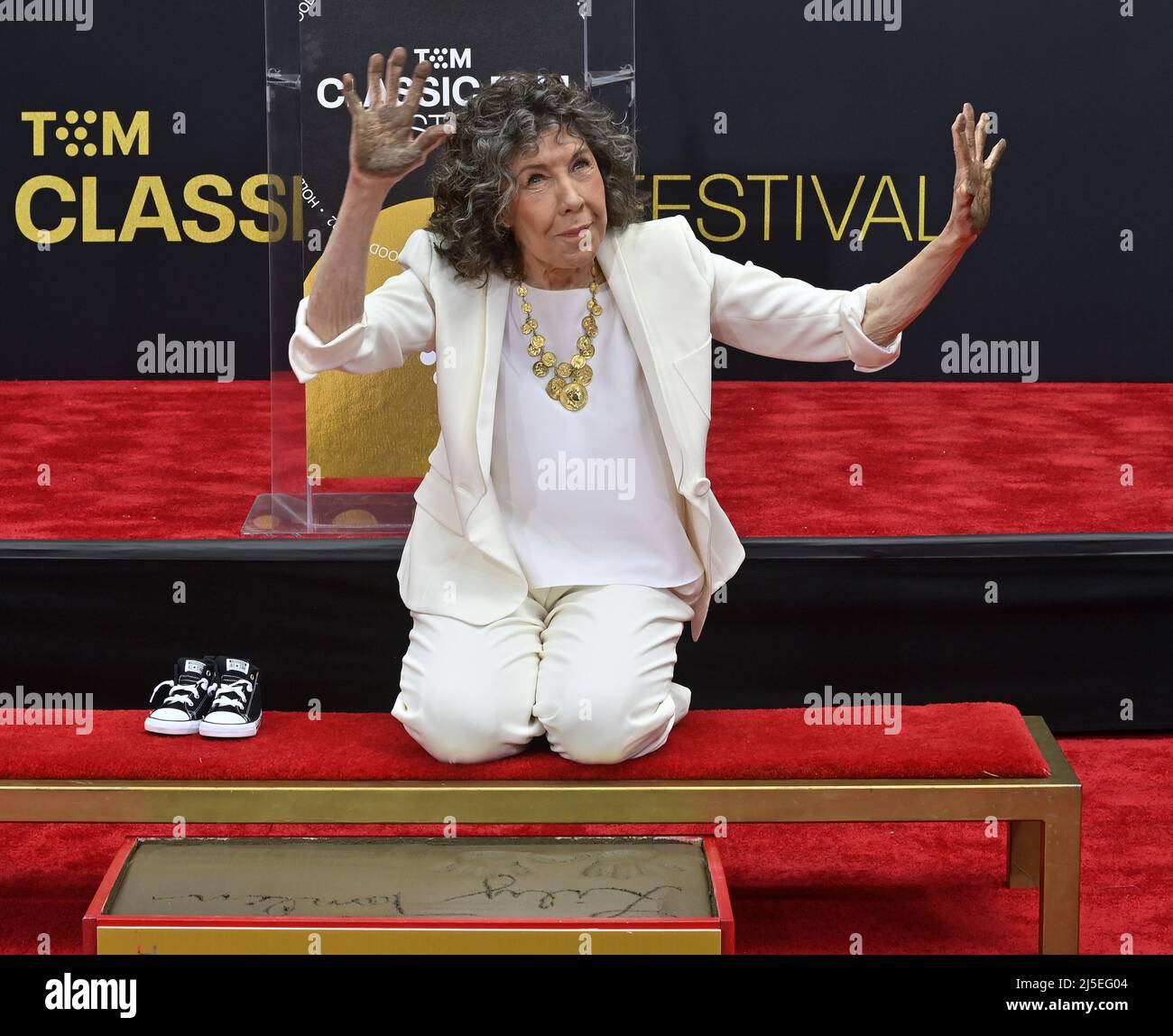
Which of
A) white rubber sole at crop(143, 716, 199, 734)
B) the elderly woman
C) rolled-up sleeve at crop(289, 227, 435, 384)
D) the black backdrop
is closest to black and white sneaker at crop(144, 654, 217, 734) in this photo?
white rubber sole at crop(143, 716, 199, 734)

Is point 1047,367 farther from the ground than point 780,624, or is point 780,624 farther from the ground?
point 1047,367

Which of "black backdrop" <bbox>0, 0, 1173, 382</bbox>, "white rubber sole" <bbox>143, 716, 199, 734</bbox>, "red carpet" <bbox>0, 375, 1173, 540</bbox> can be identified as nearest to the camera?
"white rubber sole" <bbox>143, 716, 199, 734</bbox>

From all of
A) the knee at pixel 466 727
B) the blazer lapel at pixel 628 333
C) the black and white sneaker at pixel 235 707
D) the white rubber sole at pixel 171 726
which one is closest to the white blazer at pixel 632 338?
the blazer lapel at pixel 628 333

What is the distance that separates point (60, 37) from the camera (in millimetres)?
5641

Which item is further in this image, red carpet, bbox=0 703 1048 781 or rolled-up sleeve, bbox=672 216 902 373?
rolled-up sleeve, bbox=672 216 902 373

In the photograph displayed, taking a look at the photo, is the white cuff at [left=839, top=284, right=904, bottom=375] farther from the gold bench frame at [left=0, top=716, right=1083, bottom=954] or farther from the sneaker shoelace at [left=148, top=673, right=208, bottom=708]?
the sneaker shoelace at [left=148, top=673, right=208, bottom=708]

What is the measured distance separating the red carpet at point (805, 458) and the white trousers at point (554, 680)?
38.9 inches

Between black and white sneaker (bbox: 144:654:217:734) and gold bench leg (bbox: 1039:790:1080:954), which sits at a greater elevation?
black and white sneaker (bbox: 144:654:217:734)

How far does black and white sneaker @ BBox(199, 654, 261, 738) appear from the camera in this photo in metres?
2.61

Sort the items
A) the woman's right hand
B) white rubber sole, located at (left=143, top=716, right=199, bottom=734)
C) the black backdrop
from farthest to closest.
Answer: the black backdrop, white rubber sole, located at (left=143, top=716, right=199, bottom=734), the woman's right hand

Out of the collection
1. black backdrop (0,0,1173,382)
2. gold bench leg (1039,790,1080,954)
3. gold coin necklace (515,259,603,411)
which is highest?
black backdrop (0,0,1173,382)

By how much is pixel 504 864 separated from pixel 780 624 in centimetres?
112

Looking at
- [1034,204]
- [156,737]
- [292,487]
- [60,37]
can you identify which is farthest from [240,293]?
[156,737]

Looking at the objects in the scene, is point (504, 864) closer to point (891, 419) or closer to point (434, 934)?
point (434, 934)
